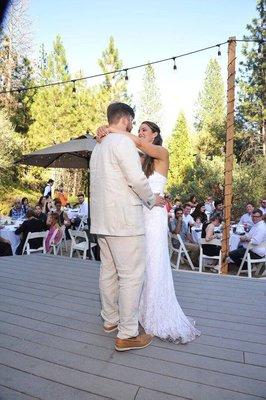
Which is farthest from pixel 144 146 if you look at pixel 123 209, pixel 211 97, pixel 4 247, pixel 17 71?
pixel 211 97

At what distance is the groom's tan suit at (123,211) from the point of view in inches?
86.8

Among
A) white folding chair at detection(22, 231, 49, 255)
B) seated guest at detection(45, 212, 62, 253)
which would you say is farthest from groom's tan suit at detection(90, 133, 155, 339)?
seated guest at detection(45, 212, 62, 253)

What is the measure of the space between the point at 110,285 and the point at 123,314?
0.82 feet

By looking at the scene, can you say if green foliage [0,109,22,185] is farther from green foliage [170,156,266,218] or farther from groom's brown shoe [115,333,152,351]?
groom's brown shoe [115,333,152,351]

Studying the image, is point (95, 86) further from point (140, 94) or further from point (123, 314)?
point (123, 314)

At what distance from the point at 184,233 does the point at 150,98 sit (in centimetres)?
2517

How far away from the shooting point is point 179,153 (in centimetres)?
2402

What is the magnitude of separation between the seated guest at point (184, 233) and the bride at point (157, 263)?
411cm

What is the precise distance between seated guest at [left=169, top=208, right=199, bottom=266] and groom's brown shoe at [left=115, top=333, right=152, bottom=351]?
447cm

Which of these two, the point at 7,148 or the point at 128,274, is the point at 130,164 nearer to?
the point at 128,274

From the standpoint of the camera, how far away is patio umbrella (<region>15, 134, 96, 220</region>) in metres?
6.13

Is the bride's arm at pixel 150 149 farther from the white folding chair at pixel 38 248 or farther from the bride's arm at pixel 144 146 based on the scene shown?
the white folding chair at pixel 38 248

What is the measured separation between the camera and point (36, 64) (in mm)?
23016

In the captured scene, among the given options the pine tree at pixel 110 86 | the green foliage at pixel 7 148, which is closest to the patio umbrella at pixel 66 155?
the green foliage at pixel 7 148
